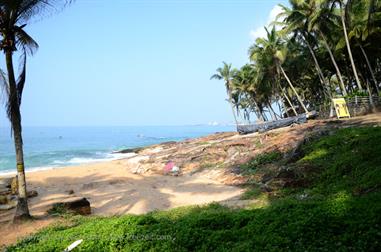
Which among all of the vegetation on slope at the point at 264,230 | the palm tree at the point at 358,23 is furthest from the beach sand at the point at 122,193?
the palm tree at the point at 358,23

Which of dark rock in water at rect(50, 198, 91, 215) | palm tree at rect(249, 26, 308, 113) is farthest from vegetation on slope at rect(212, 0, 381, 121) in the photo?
dark rock in water at rect(50, 198, 91, 215)

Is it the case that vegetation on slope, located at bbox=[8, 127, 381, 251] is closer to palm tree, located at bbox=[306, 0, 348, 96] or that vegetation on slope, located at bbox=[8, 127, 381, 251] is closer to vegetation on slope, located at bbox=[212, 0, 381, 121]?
vegetation on slope, located at bbox=[212, 0, 381, 121]

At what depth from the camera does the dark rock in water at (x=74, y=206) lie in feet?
46.0

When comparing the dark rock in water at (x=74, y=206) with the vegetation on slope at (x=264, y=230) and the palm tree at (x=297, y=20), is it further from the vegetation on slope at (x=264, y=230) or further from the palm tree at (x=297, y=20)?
the palm tree at (x=297, y=20)

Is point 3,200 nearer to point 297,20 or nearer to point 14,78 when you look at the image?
point 14,78

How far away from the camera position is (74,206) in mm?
14211

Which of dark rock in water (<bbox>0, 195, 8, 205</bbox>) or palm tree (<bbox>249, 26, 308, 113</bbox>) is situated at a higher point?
palm tree (<bbox>249, 26, 308, 113</bbox>)

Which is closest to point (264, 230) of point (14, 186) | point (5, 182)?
point (14, 186)

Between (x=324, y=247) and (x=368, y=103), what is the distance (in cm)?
2772

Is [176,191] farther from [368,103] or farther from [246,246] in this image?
[368,103]

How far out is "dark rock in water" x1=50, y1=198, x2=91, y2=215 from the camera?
14023 mm

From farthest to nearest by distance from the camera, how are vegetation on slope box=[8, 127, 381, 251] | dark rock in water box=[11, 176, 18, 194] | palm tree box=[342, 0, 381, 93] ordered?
1. palm tree box=[342, 0, 381, 93]
2. dark rock in water box=[11, 176, 18, 194]
3. vegetation on slope box=[8, 127, 381, 251]

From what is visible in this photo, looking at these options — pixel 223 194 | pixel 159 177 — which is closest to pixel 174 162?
pixel 159 177

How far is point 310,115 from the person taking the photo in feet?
115
